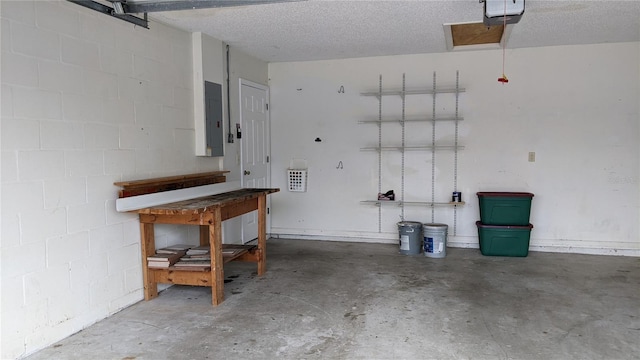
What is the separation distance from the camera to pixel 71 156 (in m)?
3.10

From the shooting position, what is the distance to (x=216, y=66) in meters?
4.86

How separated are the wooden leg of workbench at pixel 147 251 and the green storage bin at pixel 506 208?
3768 millimetres

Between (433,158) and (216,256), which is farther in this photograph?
(433,158)

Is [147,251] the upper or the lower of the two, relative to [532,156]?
lower

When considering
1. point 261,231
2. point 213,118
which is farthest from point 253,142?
point 261,231

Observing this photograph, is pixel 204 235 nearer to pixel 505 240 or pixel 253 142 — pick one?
pixel 253 142

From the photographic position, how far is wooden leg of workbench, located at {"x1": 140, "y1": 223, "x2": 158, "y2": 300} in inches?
148

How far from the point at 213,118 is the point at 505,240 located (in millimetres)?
3701

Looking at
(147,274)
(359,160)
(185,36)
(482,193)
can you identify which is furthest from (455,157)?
(147,274)

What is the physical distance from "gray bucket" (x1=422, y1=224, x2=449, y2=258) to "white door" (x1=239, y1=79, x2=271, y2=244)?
2287 mm

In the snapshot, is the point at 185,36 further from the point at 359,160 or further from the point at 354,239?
the point at 354,239

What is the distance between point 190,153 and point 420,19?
2636 mm

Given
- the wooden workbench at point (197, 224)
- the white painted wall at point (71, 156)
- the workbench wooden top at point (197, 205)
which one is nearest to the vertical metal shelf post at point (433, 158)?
the workbench wooden top at point (197, 205)

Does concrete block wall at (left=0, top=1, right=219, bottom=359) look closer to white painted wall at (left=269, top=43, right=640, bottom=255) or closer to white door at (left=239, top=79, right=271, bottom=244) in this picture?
white door at (left=239, top=79, right=271, bottom=244)
